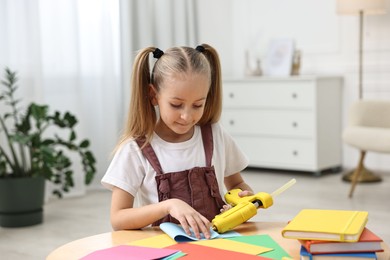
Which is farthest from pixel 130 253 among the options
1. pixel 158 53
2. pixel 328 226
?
pixel 158 53

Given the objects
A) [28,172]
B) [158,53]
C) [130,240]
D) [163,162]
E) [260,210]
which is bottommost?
[260,210]

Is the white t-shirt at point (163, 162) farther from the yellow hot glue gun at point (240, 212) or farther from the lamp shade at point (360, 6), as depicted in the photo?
the lamp shade at point (360, 6)

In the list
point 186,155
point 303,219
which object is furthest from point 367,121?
point 303,219

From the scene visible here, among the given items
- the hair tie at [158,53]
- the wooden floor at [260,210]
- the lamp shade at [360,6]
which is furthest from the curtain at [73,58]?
the hair tie at [158,53]

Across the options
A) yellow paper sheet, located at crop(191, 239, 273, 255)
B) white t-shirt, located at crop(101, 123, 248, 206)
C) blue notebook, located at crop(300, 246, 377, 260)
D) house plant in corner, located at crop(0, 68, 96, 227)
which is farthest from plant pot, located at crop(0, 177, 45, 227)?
blue notebook, located at crop(300, 246, 377, 260)

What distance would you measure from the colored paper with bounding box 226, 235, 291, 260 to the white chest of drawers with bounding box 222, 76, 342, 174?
395cm

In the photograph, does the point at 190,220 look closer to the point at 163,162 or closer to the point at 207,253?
the point at 207,253

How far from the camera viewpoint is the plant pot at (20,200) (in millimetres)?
3766

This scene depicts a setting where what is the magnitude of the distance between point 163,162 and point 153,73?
0.25m

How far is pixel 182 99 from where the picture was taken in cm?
166

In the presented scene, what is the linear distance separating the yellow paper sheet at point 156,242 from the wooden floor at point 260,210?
73.3 inches

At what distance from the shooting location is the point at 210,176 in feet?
5.78

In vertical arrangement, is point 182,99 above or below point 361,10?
below

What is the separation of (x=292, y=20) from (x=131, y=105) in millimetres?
4368
